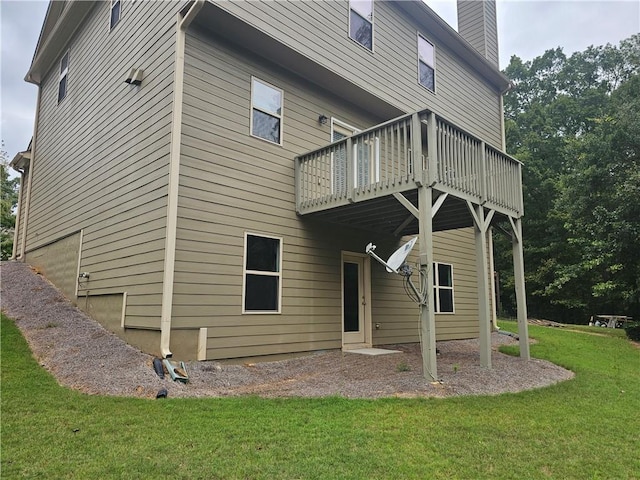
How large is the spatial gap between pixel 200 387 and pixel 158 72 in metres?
4.87

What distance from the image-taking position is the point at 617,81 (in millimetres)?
24172

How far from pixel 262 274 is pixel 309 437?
372 centimetres

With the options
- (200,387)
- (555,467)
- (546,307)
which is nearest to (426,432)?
(555,467)

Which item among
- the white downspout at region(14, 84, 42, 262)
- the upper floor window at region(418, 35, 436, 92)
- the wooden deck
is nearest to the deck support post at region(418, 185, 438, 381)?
the wooden deck

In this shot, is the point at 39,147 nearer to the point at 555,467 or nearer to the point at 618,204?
the point at 555,467

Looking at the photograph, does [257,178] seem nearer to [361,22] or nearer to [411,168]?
[411,168]

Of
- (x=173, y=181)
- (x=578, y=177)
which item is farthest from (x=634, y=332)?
(x=173, y=181)

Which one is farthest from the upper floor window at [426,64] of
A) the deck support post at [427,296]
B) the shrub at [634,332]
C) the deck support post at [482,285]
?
the shrub at [634,332]

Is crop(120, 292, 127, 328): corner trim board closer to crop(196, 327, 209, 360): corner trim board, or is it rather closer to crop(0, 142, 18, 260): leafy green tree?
crop(196, 327, 209, 360): corner trim board

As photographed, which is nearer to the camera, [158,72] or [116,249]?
[158,72]

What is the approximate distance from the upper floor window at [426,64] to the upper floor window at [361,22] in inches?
71.0

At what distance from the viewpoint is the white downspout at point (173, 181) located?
19.4 feet

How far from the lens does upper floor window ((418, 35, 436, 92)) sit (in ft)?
35.0

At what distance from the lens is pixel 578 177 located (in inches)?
584
